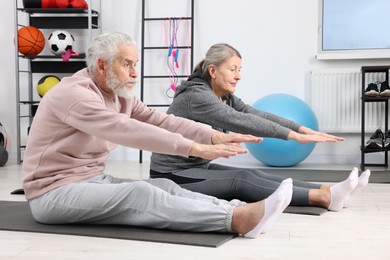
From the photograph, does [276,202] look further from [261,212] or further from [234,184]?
[234,184]

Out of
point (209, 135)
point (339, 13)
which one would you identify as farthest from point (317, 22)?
point (209, 135)

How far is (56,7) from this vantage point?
241 inches

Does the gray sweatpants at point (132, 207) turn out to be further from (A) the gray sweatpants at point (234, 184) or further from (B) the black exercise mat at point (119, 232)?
(A) the gray sweatpants at point (234, 184)

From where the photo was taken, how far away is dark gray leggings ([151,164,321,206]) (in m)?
3.21

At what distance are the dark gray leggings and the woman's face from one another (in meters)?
0.46

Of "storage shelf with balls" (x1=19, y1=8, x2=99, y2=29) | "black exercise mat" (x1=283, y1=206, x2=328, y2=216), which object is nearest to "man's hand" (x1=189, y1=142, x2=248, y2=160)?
"black exercise mat" (x1=283, y1=206, x2=328, y2=216)

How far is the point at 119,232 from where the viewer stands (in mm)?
2729

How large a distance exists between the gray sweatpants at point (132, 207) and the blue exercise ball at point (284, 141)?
270 cm

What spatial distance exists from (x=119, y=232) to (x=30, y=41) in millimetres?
3806

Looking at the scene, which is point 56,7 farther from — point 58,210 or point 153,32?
point 58,210

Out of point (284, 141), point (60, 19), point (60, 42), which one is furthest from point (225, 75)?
point (60, 19)

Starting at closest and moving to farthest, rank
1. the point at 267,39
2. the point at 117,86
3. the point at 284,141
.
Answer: the point at 117,86
the point at 284,141
the point at 267,39

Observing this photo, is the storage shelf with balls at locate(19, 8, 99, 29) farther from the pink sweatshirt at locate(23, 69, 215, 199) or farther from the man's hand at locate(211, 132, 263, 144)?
the man's hand at locate(211, 132, 263, 144)

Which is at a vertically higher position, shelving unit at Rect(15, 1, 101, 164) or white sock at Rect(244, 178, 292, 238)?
shelving unit at Rect(15, 1, 101, 164)
